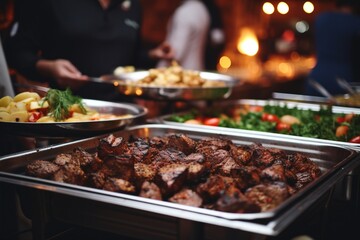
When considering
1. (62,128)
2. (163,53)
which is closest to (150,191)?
(62,128)

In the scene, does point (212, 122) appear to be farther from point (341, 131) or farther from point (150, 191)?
point (150, 191)

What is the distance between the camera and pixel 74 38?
3.40 metres

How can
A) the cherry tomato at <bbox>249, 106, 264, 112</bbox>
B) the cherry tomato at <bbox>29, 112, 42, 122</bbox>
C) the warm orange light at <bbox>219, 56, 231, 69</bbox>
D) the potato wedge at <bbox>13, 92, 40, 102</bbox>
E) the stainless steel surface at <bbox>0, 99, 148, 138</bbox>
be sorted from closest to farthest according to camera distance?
the stainless steel surface at <bbox>0, 99, 148, 138</bbox> → the cherry tomato at <bbox>29, 112, 42, 122</bbox> → the potato wedge at <bbox>13, 92, 40, 102</bbox> → the cherry tomato at <bbox>249, 106, 264, 112</bbox> → the warm orange light at <bbox>219, 56, 231, 69</bbox>

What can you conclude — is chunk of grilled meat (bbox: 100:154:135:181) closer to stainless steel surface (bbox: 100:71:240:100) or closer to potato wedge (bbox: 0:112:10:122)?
potato wedge (bbox: 0:112:10:122)

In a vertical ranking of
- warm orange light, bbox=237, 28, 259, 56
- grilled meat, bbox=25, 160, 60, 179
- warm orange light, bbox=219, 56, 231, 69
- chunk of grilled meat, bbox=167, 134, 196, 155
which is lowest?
grilled meat, bbox=25, 160, 60, 179

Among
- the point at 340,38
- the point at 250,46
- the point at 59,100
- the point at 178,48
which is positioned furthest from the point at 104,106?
the point at 250,46

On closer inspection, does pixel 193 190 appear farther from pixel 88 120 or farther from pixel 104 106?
pixel 104 106

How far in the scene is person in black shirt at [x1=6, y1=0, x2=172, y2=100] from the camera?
336 centimetres

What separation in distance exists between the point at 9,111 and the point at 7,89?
0.40m

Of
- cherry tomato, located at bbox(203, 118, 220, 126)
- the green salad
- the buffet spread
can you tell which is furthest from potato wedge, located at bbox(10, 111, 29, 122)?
cherry tomato, located at bbox(203, 118, 220, 126)

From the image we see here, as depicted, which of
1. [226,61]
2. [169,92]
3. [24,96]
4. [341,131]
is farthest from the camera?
[226,61]

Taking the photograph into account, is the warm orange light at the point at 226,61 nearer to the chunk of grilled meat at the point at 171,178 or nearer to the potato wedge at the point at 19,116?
the potato wedge at the point at 19,116

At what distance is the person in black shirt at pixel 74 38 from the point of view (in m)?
3.36

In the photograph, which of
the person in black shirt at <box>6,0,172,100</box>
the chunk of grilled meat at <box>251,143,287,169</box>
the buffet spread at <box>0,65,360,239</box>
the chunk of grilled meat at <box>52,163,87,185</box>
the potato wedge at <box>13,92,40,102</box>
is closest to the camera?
the buffet spread at <box>0,65,360,239</box>
